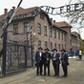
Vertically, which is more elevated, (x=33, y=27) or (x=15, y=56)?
(x=33, y=27)

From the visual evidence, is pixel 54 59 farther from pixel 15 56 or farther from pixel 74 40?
pixel 74 40

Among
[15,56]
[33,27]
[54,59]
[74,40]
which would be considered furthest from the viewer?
[74,40]

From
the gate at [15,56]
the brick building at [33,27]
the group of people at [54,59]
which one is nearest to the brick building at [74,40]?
the brick building at [33,27]

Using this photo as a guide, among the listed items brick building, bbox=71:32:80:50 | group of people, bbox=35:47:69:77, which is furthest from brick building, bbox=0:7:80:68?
brick building, bbox=71:32:80:50

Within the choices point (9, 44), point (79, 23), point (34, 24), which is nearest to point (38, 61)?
point (9, 44)

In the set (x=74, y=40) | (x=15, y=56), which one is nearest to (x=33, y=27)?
(x=15, y=56)

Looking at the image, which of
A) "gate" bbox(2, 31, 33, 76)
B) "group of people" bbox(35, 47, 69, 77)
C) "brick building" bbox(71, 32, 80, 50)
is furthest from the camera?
"brick building" bbox(71, 32, 80, 50)

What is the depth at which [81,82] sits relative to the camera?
1359 centimetres

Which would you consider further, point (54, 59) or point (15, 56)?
point (15, 56)

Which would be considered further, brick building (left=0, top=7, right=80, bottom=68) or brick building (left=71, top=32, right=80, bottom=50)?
brick building (left=71, top=32, right=80, bottom=50)

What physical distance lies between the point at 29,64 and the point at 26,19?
15771 mm

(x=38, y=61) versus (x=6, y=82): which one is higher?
(x=38, y=61)

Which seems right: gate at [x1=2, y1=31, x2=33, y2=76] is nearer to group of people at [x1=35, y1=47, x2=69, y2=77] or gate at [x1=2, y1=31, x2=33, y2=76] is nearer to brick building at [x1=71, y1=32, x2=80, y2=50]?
group of people at [x1=35, y1=47, x2=69, y2=77]

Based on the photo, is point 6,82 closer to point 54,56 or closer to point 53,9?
point 54,56
